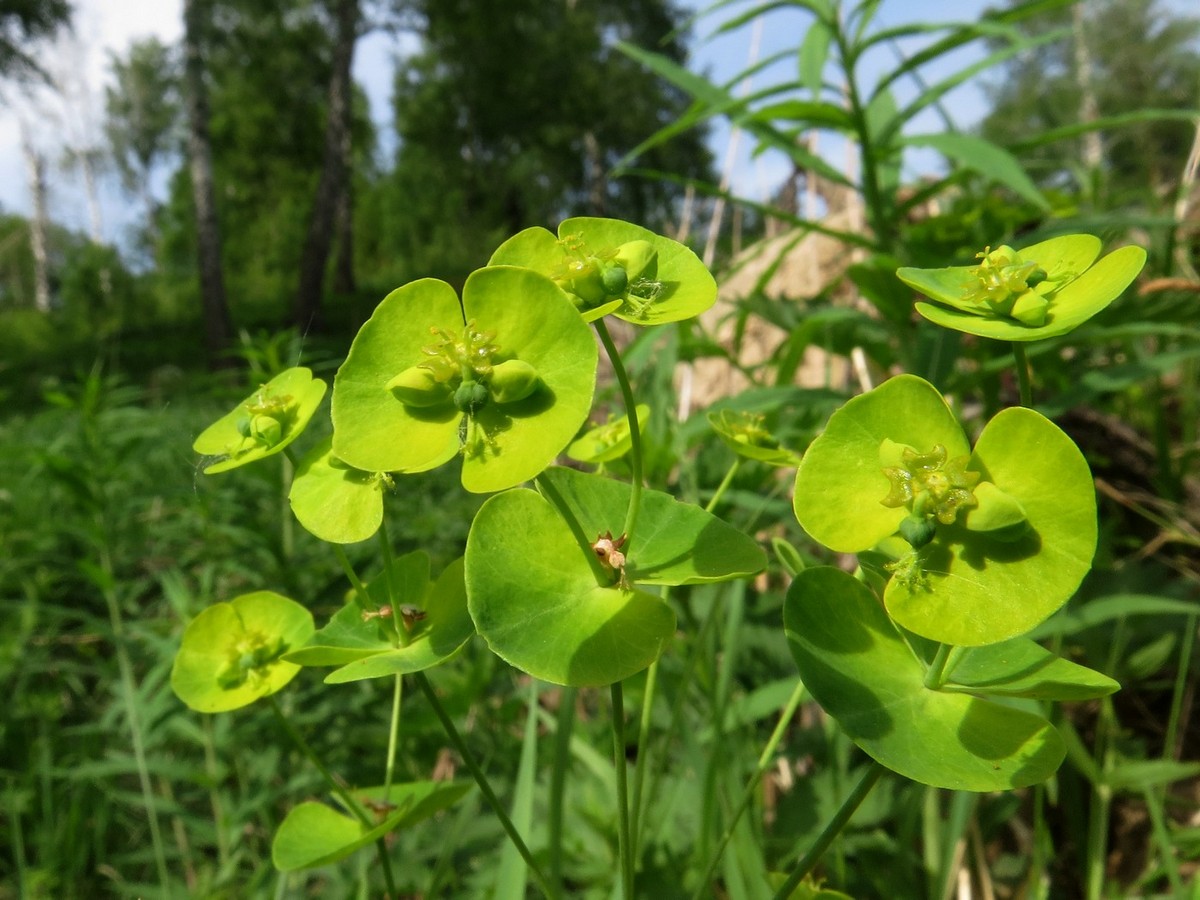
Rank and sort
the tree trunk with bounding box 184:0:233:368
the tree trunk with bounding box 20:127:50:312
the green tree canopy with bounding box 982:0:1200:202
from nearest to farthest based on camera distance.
Answer: the tree trunk with bounding box 184:0:233:368 → the green tree canopy with bounding box 982:0:1200:202 → the tree trunk with bounding box 20:127:50:312

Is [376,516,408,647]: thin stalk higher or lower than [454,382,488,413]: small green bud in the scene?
lower

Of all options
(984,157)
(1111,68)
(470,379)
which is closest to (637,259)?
(470,379)

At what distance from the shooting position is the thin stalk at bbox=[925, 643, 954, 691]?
455 millimetres

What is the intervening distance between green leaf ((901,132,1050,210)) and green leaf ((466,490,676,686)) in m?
1.23

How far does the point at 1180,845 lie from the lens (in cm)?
117

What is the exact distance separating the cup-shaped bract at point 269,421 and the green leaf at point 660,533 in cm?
18

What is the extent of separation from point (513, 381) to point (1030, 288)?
0.32 m

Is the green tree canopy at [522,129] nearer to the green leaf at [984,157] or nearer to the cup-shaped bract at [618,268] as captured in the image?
the green leaf at [984,157]

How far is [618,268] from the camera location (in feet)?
1.48

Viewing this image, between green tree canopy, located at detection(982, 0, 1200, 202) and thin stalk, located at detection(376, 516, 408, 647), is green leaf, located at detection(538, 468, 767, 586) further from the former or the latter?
green tree canopy, located at detection(982, 0, 1200, 202)

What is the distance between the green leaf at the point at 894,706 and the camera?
1.40ft

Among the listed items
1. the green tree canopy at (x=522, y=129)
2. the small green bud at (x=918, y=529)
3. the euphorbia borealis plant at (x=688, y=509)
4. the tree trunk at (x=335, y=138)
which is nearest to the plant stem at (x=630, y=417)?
the euphorbia borealis plant at (x=688, y=509)

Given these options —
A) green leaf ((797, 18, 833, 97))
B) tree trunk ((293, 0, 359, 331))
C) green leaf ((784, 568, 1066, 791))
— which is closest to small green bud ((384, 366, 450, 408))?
Result: green leaf ((784, 568, 1066, 791))

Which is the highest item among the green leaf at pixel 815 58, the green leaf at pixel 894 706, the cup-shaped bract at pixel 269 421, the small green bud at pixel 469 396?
the green leaf at pixel 815 58
